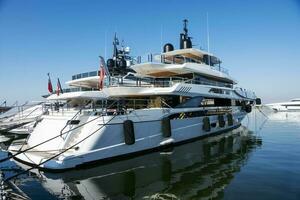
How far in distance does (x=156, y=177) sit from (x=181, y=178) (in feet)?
3.40

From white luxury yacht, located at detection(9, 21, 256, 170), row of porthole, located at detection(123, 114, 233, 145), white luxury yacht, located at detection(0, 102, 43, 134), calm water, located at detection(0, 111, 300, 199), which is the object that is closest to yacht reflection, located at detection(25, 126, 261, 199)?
calm water, located at detection(0, 111, 300, 199)

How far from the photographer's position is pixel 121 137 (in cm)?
1495

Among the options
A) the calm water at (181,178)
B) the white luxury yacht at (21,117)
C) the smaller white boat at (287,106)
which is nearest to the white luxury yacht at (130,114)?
the calm water at (181,178)

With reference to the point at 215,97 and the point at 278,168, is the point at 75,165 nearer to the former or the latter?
the point at 278,168

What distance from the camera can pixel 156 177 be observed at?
38.9 feet

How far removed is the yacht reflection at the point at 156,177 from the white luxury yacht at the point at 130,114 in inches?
36.5

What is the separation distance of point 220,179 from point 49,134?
9.05 meters

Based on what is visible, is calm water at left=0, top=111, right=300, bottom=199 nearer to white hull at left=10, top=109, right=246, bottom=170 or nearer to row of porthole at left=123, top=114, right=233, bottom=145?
white hull at left=10, top=109, right=246, bottom=170

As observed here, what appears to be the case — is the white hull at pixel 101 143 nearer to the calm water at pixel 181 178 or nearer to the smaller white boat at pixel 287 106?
the calm water at pixel 181 178

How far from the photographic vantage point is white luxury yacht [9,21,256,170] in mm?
13752

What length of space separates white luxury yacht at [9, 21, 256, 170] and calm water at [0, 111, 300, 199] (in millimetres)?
821

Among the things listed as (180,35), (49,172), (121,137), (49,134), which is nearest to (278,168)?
(121,137)

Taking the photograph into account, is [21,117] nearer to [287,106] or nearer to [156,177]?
[156,177]

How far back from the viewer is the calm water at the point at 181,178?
32.0 feet
